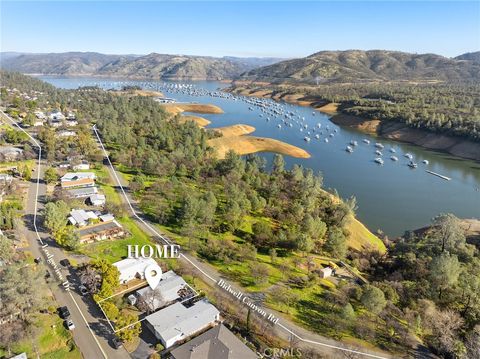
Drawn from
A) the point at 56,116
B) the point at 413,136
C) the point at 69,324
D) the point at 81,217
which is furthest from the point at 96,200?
the point at 413,136

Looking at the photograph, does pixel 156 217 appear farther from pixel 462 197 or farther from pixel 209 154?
pixel 462 197

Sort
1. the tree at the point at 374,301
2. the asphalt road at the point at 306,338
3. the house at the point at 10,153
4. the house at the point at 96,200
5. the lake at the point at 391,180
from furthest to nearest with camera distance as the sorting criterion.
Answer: the house at the point at 10,153 < the lake at the point at 391,180 < the house at the point at 96,200 < the tree at the point at 374,301 < the asphalt road at the point at 306,338

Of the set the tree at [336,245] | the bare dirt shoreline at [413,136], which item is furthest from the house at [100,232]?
the bare dirt shoreline at [413,136]

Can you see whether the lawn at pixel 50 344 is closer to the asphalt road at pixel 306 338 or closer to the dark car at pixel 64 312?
the dark car at pixel 64 312

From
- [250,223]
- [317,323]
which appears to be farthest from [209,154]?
[317,323]

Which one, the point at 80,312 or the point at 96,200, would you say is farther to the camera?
the point at 96,200

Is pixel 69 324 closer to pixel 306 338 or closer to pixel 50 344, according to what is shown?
pixel 50 344

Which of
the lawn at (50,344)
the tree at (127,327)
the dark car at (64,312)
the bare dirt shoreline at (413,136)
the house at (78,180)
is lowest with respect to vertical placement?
the lawn at (50,344)
